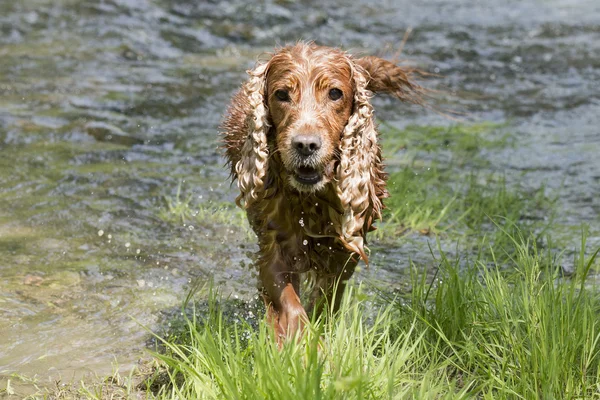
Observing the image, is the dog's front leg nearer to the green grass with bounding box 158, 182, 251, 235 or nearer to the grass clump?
the grass clump

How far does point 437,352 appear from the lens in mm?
3598

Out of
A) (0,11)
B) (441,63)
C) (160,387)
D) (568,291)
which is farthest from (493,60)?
(160,387)

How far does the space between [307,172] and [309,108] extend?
11.6 inches

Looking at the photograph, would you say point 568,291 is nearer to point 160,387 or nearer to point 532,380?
point 532,380

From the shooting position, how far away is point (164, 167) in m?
7.05

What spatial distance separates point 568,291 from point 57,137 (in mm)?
5299

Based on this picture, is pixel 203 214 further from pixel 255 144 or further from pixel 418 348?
pixel 418 348

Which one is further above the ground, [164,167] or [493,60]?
[493,60]

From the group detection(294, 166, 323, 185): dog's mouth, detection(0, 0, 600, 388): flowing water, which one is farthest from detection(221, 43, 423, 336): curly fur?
detection(0, 0, 600, 388): flowing water

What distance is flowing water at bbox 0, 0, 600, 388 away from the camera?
4.57 metres

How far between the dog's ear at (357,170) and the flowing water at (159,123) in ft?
3.44

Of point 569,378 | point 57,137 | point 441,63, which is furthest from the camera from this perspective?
point 441,63

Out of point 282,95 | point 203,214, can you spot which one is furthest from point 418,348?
point 203,214

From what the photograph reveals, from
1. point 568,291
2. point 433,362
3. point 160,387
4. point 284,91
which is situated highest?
point 284,91
